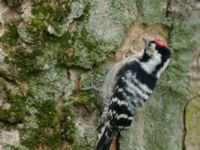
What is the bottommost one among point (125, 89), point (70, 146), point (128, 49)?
point (70, 146)

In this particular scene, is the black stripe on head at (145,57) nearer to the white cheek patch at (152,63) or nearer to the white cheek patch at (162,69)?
the white cheek patch at (152,63)

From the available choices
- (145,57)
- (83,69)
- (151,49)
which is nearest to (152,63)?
(145,57)

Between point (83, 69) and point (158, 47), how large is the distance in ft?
1.43

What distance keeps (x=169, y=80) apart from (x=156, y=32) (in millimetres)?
293

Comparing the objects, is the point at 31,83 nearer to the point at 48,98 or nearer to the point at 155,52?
the point at 48,98

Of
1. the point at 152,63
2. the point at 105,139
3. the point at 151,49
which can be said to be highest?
the point at 151,49

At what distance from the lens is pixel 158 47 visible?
338 centimetres

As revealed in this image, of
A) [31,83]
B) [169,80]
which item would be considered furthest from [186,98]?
[31,83]

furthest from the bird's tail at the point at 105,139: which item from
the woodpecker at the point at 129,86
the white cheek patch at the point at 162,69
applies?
the white cheek patch at the point at 162,69

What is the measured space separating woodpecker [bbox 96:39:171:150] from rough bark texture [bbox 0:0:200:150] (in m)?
0.06

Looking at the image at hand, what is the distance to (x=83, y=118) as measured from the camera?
3.33 meters

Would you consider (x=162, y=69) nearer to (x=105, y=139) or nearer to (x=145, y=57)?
(x=145, y=57)

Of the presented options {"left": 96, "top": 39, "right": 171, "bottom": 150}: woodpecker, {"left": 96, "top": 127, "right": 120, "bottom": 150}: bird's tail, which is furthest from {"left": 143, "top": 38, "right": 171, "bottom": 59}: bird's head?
{"left": 96, "top": 127, "right": 120, "bottom": 150}: bird's tail

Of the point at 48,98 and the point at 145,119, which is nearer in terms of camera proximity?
the point at 48,98
